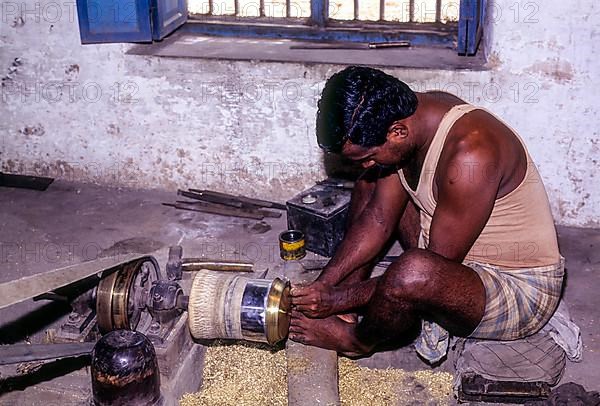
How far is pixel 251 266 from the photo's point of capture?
4.64 m

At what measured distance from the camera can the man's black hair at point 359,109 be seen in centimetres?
341

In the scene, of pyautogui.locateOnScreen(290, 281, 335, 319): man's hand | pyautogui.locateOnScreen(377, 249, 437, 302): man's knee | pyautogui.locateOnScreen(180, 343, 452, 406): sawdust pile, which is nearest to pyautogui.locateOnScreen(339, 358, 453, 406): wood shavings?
pyautogui.locateOnScreen(180, 343, 452, 406): sawdust pile

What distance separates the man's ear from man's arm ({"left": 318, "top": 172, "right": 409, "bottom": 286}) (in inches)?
20.1

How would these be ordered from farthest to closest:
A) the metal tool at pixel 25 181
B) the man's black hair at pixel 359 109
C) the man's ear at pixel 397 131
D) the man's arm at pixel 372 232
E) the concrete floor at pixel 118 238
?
the metal tool at pixel 25 181 < the concrete floor at pixel 118 238 < the man's arm at pixel 372 232 < the man's ear at pixel 397 131 < the man's black hair at pixel 359 109

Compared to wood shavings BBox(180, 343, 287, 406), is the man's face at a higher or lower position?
higher

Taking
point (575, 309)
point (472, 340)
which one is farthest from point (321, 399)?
point (575, 309)

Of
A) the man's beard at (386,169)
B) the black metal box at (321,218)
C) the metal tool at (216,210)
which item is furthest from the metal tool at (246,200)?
the man's beard at (386,169)

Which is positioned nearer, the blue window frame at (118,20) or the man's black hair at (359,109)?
the man's black hair at (359,109)

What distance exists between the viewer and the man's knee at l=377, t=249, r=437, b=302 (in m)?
3.49

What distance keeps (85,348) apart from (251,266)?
1.17 meters

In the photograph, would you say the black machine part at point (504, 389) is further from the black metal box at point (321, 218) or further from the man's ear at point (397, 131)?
the black metal box at point (321, 218)

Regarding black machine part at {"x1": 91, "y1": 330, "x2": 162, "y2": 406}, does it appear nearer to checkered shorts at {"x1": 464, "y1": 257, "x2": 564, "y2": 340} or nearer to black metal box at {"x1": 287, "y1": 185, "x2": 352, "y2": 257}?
checkered shorts at {"x1": 464, "y1": 257, "x2": 564, "y2": 340}

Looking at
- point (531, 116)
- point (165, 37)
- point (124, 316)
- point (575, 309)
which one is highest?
point (165, 37)

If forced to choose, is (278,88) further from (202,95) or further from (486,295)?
(486,295)
